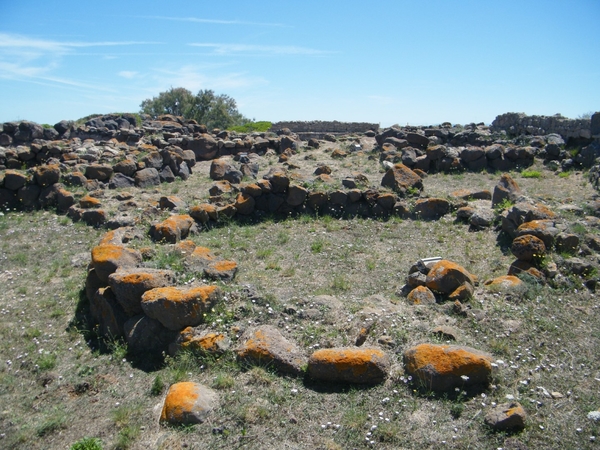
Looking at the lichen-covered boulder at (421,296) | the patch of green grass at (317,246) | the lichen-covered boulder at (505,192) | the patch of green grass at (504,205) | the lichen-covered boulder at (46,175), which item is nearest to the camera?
the lichen-covered boulder at (421,296)

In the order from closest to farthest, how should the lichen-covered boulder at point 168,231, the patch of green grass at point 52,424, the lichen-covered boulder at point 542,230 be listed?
the patch of green grass at point 52,424 → the lichen-covered boulder at point 542,230 → the lichen-covered boulder at point 168,231

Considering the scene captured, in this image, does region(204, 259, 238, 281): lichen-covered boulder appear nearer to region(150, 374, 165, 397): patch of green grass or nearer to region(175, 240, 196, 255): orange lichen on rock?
region(175, 240, 196, 255): orange lichen on rock

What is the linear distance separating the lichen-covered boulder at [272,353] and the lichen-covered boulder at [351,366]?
0.96ft

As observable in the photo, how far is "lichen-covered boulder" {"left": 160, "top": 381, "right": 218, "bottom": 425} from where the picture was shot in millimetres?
5204

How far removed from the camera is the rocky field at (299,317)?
5191 mm

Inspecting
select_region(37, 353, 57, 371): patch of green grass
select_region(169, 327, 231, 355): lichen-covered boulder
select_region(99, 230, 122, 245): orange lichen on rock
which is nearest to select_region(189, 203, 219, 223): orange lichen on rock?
select_region(99, 230, 122, 245): orange lichen on rock

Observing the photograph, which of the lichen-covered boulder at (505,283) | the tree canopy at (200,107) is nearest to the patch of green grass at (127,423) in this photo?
the lichen-covered boulder at (505,283)

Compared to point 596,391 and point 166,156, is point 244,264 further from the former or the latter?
Result: point 166,156

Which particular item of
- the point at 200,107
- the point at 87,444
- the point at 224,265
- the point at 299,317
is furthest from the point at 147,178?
the point at 200,107

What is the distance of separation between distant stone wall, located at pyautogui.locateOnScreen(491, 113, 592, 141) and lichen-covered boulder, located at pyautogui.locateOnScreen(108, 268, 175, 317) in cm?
1833

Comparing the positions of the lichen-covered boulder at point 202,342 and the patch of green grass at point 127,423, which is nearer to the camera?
the patch of green grass at point 127,423

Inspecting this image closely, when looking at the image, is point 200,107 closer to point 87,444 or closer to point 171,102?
point 171,102

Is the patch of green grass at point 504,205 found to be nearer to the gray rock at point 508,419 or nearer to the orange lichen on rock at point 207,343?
the gray rock at point 508,419

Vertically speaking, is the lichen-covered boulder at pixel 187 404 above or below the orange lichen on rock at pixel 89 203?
below
